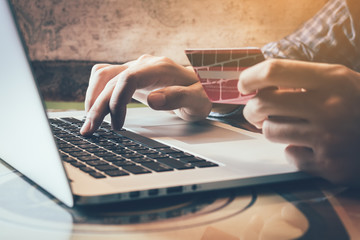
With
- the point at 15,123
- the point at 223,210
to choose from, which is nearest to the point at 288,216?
the point at 223,210

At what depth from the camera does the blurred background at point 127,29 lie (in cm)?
202

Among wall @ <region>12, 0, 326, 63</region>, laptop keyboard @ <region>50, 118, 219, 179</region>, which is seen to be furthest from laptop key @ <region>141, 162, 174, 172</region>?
wall @ <region>12, 0, 326, 63</region>

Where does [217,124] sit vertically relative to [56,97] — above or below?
above

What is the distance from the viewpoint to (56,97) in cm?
204

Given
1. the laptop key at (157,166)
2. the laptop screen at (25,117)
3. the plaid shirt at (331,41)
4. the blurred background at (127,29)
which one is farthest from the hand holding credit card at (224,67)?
the blurred background at (127,29)

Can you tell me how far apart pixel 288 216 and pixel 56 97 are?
186cm

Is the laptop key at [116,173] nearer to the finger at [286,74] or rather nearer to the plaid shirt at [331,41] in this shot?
the finger at [286,74]

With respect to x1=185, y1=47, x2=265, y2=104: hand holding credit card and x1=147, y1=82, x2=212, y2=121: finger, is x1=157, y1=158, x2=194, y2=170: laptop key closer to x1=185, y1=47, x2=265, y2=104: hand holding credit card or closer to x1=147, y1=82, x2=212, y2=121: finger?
x1=185, y1=47, x2=265, y2=104: hand holding credit card

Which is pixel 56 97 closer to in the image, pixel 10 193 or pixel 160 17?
pixel 160 17

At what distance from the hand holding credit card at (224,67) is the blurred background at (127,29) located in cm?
156

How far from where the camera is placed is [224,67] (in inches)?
19.9

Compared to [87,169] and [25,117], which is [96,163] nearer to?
[87,169]

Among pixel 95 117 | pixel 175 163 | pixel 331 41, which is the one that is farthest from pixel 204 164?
pixel 331 41

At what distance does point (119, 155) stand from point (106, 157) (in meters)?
0.02
